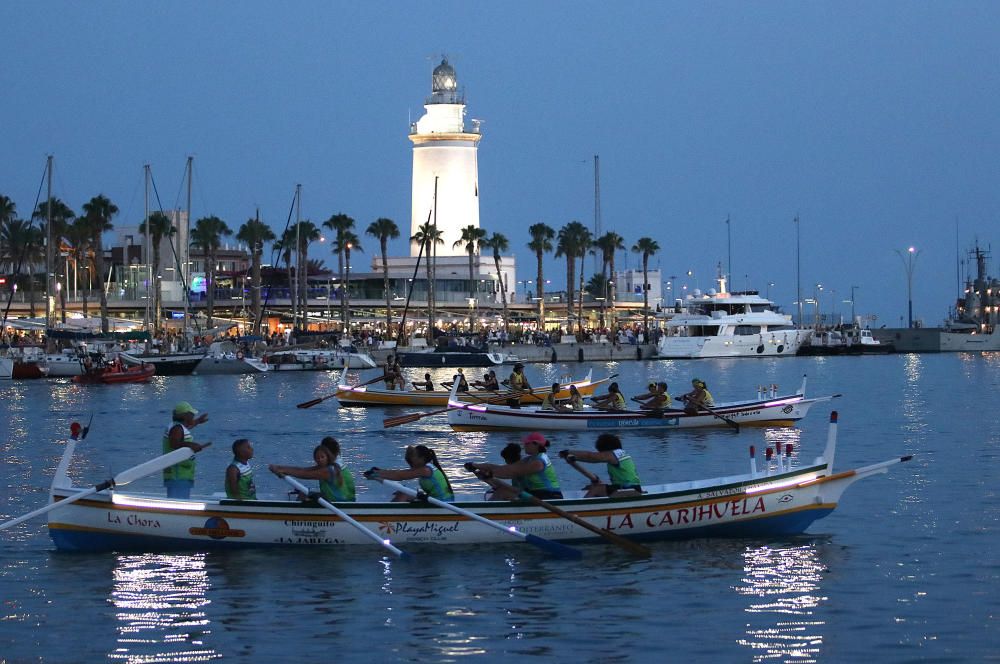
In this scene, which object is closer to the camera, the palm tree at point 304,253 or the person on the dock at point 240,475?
the person on the dock at point 240,475

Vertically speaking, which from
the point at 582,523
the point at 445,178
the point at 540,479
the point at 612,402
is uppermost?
the point at 445,178

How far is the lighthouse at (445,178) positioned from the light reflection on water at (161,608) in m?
106

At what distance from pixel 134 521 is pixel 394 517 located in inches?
145

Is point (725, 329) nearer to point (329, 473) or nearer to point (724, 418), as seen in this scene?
point (724, 418)

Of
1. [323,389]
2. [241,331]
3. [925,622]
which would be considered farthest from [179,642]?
[241,331]

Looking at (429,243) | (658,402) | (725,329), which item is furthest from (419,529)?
(429,243)

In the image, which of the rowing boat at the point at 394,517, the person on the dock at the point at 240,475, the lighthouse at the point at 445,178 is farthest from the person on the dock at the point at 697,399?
the lighthouse at the point at 445,178

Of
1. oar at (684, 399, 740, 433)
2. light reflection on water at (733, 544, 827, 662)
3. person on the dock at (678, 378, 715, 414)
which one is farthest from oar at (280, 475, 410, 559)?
oar at (684, 399, 740, 433)

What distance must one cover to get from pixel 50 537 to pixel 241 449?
3.88 metres

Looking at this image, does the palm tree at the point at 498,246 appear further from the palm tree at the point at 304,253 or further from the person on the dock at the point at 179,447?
the person on the dock at the point at 179,447

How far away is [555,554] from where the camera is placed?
2050 cm

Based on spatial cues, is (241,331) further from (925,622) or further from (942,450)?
(925,622)

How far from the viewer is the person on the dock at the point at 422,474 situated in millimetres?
20109

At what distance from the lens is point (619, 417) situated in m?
37.8
